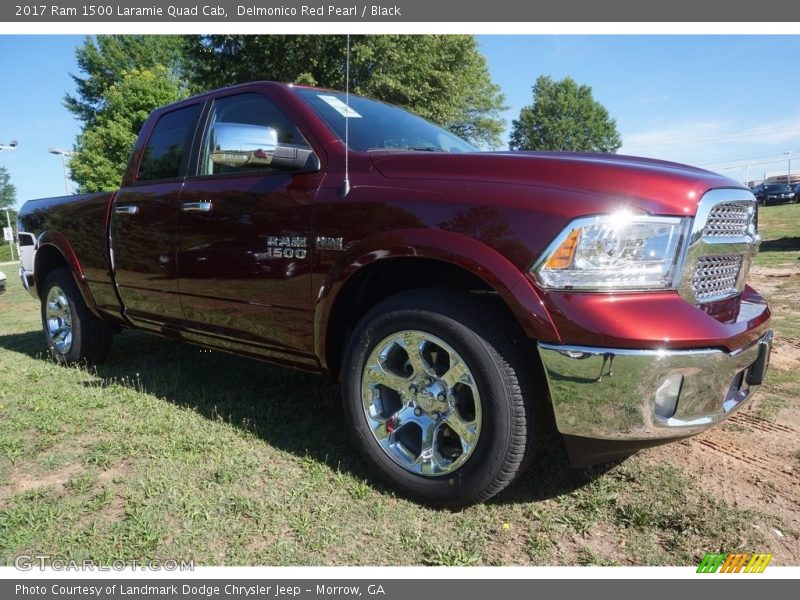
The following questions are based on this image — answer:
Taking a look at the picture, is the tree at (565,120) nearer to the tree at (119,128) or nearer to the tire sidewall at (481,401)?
the tree at (119,128)

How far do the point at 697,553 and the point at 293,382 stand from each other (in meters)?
2.76

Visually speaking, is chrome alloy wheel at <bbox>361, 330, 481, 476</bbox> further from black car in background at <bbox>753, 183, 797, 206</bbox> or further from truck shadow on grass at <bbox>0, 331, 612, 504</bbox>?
black car in background at <bbox>753, 183, 797, 206</bbox>

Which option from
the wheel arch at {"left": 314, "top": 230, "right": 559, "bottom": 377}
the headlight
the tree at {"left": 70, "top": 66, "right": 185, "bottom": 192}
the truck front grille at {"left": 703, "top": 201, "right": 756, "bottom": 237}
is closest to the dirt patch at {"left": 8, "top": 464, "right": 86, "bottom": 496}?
the wheel arch at {"left": 314, "top": 230, "right": 559, "bottom": 377}

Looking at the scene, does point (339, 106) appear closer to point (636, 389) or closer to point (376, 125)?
point (376, 125)

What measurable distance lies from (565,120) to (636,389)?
181 ft

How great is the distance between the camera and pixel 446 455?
2402 millimetres

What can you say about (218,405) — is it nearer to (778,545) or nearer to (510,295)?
(510,295)

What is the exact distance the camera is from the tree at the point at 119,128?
23844mm

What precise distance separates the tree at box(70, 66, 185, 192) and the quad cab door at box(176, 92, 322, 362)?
23429 mm

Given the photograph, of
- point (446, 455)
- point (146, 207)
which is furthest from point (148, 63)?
point (446, 455)

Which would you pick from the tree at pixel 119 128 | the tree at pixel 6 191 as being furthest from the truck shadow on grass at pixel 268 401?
the tree at pixel 6 191

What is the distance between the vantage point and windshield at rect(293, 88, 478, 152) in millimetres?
2875

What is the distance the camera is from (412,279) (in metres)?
2.62
